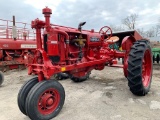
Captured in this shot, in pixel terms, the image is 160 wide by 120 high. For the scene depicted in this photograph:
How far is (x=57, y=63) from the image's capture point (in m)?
3.69

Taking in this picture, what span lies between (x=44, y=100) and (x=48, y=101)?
0.27 ft

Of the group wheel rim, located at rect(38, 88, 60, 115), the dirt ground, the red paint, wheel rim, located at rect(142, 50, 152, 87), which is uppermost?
the red paint

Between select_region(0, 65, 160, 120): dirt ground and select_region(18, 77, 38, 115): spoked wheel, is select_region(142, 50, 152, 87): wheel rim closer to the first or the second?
select_region(0, 65, 160, 120): dirt ground

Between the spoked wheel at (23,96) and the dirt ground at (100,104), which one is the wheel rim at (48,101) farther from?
the spoked wheel at (23,96)

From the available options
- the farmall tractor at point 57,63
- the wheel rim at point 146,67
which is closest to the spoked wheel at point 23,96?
the farmall tractor at point 57,63

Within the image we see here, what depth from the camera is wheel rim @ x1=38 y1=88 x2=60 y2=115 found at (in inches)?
121

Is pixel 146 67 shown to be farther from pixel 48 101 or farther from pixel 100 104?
pixel 48 101

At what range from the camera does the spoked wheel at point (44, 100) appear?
2908 millimetres

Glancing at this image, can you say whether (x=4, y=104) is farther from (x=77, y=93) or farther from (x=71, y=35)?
(x=71, y=35)

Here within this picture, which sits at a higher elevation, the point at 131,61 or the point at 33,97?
the point at 131,61

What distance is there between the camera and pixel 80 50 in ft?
14.4

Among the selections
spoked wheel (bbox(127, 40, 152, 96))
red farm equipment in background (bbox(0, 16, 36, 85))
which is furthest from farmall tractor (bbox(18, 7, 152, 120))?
red farm equipment in background (bbox(0, 16, 36, 85))

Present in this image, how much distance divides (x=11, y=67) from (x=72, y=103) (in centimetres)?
585

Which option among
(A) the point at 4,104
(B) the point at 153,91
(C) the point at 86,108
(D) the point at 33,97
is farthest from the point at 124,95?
(A) the point at 4,104
